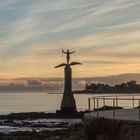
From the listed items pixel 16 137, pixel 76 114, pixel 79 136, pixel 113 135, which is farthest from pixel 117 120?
pixel 76 114

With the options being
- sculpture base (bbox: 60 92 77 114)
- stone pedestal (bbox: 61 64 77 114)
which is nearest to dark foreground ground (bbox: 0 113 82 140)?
sculpture base (bbox: 60 92 77 114)

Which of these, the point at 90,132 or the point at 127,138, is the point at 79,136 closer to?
the point at 90,132

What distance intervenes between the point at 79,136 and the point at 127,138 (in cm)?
341

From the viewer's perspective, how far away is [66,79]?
5931 centimetres

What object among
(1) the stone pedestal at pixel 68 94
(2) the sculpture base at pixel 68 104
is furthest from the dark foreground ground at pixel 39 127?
(1) the stone pedestal at pixel 68 94

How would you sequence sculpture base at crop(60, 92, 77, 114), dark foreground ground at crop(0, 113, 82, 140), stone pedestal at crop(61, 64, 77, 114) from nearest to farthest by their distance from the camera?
1. dark foreground ground at crop(0, 113, 82, 140)
2. stone pedestal at crop(61, 64, 77, 114)
3. sculpture base at crop(60, 92, 77, 114)

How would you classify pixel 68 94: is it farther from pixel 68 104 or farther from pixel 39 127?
pixel 39 127

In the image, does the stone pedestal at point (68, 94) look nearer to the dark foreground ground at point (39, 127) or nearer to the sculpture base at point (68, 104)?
the sculpture base at point (68, 104)

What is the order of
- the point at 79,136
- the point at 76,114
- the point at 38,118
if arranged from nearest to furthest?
the point at 79,136 → the point at 76,114 → the point at 38,118

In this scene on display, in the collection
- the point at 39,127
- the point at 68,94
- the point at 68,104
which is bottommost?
the point at 39,127

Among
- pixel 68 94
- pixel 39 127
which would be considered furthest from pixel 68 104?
pixel 39 127

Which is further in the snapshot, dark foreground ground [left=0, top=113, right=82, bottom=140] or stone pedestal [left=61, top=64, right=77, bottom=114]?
stone pedestal [left=61, top=64, right=77, bottom=114]

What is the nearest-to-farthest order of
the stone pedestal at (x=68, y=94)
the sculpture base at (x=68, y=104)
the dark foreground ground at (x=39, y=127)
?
the dark foreground ground at (x=39, y=127) → the stone pedestal at (x=68, y=94) → the sculpture base at (x=68, y=104)

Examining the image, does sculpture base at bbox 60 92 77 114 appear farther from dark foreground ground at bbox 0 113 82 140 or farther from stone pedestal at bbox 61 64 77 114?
dark foreground ground at bbox 0 113 82 140
